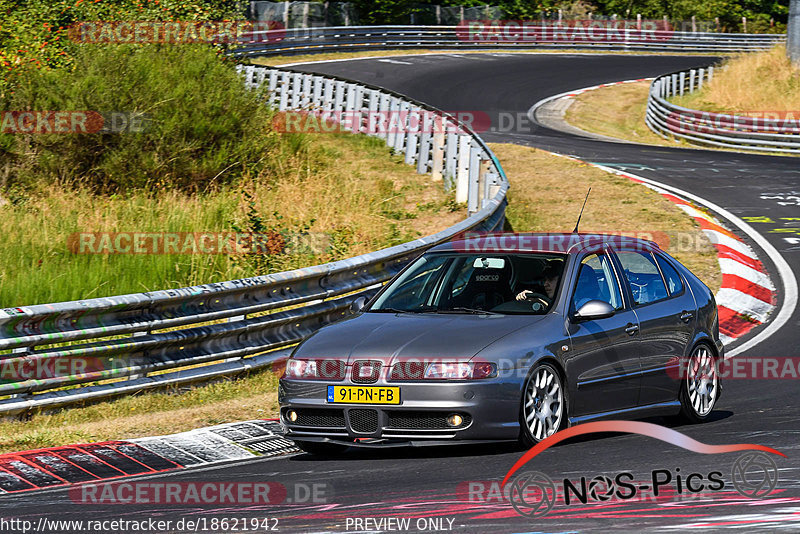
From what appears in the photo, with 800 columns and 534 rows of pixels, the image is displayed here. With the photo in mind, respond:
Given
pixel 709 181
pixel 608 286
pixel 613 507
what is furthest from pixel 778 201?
pixel 613 507

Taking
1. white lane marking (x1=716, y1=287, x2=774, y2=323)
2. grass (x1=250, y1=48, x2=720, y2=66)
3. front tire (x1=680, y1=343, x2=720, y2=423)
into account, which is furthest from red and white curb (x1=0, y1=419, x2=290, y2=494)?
grass (x1=250, y1=48, x2=720, y2=66)

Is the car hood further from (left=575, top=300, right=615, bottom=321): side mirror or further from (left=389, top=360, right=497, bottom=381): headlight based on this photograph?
(left=575, top=300, right=615, bottom=321): side mirror

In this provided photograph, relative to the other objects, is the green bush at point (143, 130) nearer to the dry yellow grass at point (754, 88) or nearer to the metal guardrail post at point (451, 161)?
the metal guardrail post at point (451, 161)

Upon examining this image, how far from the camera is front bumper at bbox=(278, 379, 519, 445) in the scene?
7059 millimetres

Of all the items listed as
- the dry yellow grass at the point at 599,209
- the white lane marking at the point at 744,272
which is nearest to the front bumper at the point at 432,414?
the dry yellow grass at the point at 599,209

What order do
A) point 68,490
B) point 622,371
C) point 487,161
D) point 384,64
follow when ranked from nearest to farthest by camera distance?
point 68,490, point 622,371, point 487,161, point 384,64

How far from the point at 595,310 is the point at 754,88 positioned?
99.8 ft

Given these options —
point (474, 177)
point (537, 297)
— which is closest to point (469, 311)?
point (537, 297)

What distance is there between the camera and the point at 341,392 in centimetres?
731

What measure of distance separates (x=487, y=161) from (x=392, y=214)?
1.78 metres

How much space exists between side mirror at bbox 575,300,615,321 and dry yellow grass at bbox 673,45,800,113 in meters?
27.1

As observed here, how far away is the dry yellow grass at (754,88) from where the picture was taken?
34.3 metres

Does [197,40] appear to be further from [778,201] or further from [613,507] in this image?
[613,507]

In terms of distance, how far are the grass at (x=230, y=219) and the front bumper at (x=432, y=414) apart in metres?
4.62
